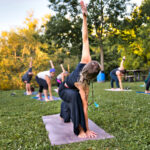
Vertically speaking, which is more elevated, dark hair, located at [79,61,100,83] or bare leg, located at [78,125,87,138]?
dark hair, located at [79,61,100,83]

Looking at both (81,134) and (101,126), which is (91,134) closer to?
(81,134)

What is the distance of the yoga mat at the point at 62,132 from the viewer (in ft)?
9.86

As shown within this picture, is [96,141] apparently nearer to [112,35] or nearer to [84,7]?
[84,7]

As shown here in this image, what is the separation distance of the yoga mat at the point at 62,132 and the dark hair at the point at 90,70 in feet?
3.70

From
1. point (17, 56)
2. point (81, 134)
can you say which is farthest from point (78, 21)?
point (81, 134)

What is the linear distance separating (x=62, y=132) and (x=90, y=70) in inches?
58.0

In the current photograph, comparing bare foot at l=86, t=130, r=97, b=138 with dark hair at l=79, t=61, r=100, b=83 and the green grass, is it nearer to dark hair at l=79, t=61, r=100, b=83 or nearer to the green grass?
the green grass

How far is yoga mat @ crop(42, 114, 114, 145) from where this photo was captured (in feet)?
9.86

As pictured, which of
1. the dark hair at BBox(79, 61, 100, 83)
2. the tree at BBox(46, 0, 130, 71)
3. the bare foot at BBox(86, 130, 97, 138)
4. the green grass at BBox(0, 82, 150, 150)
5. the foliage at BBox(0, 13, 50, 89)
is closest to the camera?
the green grass at BBox(0, 82, 150, 150)

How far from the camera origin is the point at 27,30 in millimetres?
18812

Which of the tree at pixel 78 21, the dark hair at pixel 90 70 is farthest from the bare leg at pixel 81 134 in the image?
the tree at pixel 78 21

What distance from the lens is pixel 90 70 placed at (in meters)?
2.95

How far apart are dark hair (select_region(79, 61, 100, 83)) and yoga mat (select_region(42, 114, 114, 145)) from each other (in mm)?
1128

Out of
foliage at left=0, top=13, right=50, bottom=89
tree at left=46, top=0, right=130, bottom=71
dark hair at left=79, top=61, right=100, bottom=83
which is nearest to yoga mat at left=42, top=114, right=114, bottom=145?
dark hair at left=79, top=61, right=100, bottom=83
